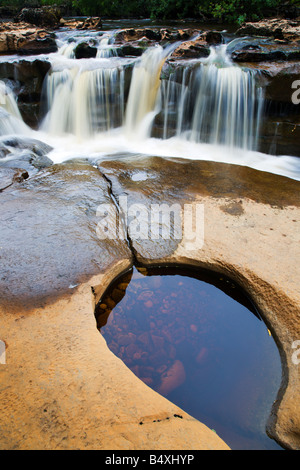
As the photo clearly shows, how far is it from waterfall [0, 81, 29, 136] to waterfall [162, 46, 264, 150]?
3708mm

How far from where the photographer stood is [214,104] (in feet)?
22.3

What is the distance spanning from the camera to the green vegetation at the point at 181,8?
13148mm

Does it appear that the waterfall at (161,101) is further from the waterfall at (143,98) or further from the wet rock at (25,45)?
the wet rock at (25,45)

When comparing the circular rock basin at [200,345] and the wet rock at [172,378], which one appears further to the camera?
the wet rock at [172,378]

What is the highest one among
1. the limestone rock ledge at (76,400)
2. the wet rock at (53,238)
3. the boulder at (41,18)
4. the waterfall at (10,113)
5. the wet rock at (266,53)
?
the boulder at (41,18)

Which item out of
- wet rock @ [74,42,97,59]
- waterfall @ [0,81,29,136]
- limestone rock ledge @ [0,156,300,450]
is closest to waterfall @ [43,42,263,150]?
waterfall @ [0,81,29,136]

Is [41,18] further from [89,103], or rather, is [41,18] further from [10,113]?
[89,103]

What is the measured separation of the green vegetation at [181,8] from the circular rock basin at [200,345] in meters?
13.8

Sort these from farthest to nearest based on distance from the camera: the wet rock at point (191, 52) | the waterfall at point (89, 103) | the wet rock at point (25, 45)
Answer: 1. the wet rock at point (25, 45)
2. the waterfall at point (89, 103)
3. the wet rock at point (191, 52)

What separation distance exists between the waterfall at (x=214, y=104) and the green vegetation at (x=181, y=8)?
26.9 feet

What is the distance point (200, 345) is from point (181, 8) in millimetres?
17251

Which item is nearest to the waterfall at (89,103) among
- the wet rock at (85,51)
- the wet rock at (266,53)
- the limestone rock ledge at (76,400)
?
the wet rock at (85,51)

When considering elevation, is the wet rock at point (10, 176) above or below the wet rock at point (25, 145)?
below

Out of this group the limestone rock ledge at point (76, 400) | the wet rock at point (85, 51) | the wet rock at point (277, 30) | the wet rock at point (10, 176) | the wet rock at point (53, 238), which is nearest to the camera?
the limestone rock ledge at point (76, 400)
